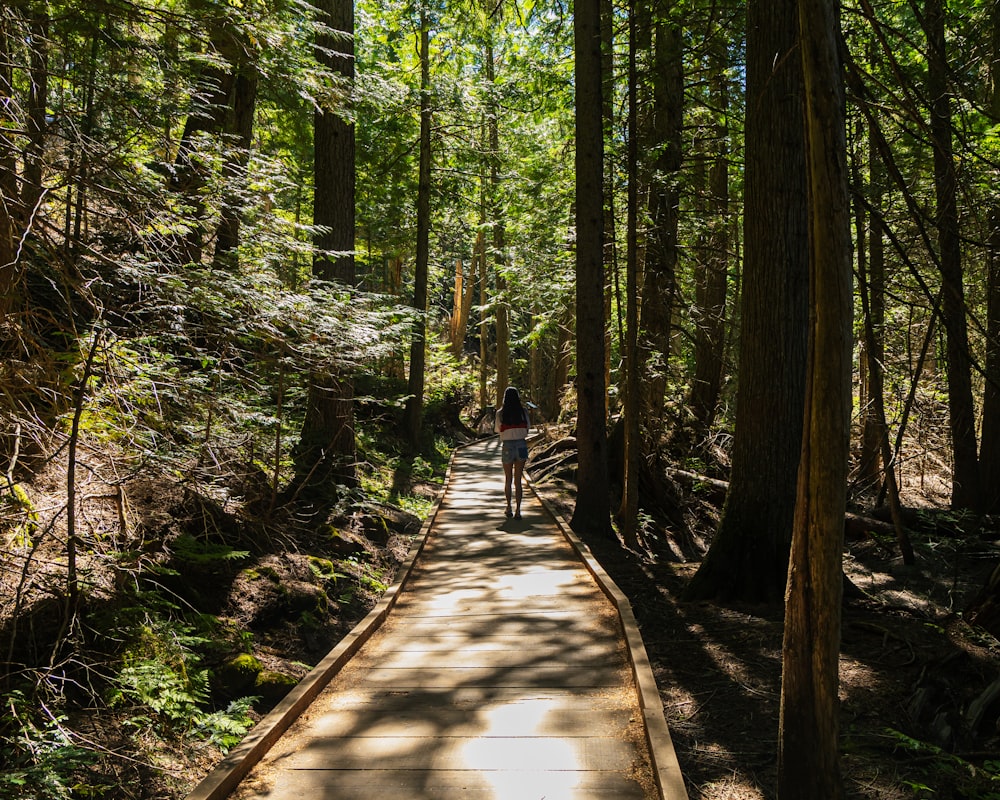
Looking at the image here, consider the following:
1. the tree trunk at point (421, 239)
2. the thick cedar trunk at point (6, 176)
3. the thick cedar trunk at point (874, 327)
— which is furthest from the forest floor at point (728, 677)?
the tree trunk at point (421, 239)

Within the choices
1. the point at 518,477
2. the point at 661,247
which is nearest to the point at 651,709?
the point at 518,477

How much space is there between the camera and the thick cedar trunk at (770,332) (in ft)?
21.3

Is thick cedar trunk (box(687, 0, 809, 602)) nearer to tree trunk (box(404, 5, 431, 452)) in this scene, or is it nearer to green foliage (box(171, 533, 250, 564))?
green foliage (box(171, 533, 250, 564))

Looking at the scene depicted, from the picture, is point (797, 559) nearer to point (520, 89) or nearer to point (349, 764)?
point (349, 764)

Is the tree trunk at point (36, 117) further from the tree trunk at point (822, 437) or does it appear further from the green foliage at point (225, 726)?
the tree trunk at point (822, 437)

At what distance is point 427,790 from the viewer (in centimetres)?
355

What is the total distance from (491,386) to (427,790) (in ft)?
135

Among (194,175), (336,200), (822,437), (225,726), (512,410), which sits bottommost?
(225,726)

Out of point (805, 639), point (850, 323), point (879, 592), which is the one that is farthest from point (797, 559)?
point (879, 592)

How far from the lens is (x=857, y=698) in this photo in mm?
4746

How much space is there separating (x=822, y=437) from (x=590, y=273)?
806cm

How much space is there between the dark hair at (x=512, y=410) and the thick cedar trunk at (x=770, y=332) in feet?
16.8

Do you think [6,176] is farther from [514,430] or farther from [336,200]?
[514,430]

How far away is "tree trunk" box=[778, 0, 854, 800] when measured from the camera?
2.84m
